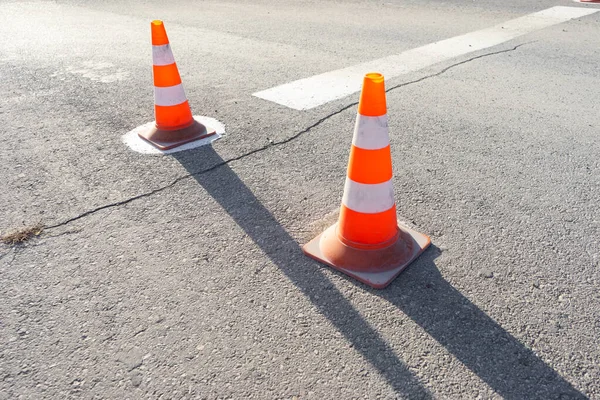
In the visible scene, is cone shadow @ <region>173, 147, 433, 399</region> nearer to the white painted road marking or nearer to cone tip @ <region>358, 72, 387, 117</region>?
cone tip @ <region>358, 72, 387, 117</region>

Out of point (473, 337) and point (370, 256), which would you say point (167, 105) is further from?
point (473, 337)

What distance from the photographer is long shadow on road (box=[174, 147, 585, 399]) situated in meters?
1.96

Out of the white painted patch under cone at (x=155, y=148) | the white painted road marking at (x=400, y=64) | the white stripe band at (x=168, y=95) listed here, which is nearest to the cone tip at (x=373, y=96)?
the white painted patch under cone at (x=155, y=148)

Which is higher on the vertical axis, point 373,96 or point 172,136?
point 373,96

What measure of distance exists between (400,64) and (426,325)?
4.67 meters

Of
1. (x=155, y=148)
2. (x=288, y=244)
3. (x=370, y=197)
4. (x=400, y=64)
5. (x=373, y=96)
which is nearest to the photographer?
(x=373, y=96)

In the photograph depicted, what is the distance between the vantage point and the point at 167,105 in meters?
4.02

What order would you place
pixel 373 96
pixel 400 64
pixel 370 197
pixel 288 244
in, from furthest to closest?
pixel 400 64, pixel 288 244, pixel 370 197, pixel 373 96

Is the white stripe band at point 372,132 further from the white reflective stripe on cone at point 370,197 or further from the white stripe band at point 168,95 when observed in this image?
the white stripe band at point 168,95

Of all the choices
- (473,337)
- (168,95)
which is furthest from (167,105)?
(473,337)

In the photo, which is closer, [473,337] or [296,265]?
[473,337]

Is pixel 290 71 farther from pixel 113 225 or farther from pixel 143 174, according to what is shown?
pixel 113 225

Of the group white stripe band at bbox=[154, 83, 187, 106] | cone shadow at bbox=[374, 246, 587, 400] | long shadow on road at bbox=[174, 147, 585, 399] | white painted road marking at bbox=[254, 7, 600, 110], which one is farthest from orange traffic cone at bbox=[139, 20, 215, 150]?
cone shadow at bbox=[374, 246, 587, 400]

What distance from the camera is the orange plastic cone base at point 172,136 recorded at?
4004 mm
